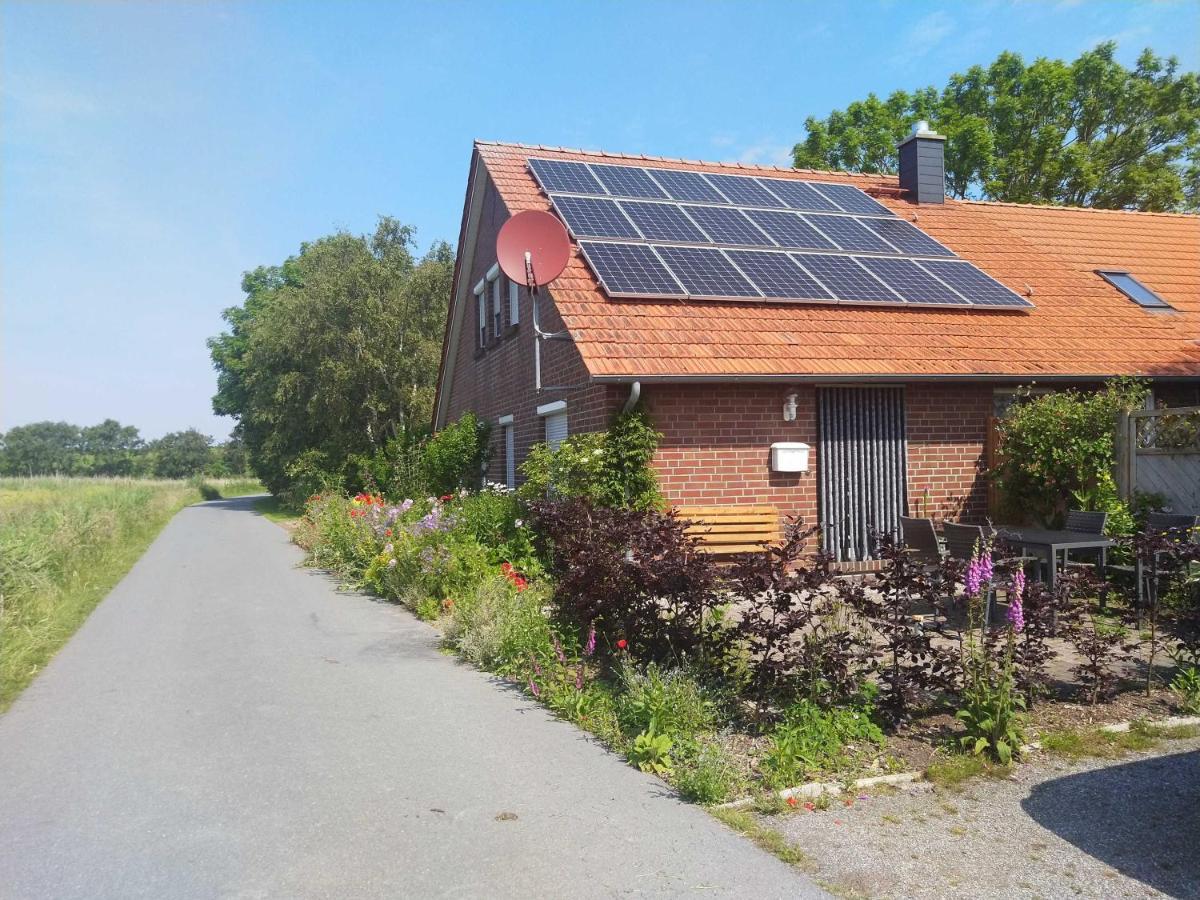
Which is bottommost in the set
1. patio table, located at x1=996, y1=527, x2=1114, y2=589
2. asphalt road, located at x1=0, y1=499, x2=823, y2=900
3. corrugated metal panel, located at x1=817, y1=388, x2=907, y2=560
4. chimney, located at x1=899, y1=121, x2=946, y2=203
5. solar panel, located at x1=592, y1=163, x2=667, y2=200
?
asphalt road, located at x1=0, y1=499, x2=823, y2=900

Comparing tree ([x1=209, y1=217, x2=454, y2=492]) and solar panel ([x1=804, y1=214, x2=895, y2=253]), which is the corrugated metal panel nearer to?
solar panel ([x1=804, y1=214, x2=895, y2=253])

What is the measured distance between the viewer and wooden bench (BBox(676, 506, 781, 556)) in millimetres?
11312

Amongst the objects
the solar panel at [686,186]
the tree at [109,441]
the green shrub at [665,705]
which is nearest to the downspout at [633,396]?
the green shrub at [665,705]

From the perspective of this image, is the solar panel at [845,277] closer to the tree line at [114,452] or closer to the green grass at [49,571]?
the green grass at [49,571]

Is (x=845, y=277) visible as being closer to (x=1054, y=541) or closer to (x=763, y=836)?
(x=1054, y=541)

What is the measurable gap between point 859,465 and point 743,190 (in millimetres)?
6560

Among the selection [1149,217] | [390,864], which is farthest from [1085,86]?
[390,864]

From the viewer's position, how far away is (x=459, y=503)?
42.1 feet

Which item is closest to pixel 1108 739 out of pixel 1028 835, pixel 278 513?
pixel 1028 835

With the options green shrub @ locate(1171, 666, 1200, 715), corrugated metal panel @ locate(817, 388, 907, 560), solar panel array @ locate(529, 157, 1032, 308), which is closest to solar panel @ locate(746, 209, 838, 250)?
solar panel array @ locate(529, 157, 1032, 308)

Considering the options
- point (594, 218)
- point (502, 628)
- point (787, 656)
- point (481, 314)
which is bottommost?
point (502, 628)

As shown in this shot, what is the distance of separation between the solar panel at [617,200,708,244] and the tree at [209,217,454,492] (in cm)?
1759

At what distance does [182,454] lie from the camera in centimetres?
12088

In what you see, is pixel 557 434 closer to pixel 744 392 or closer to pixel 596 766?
pixel 744 392
